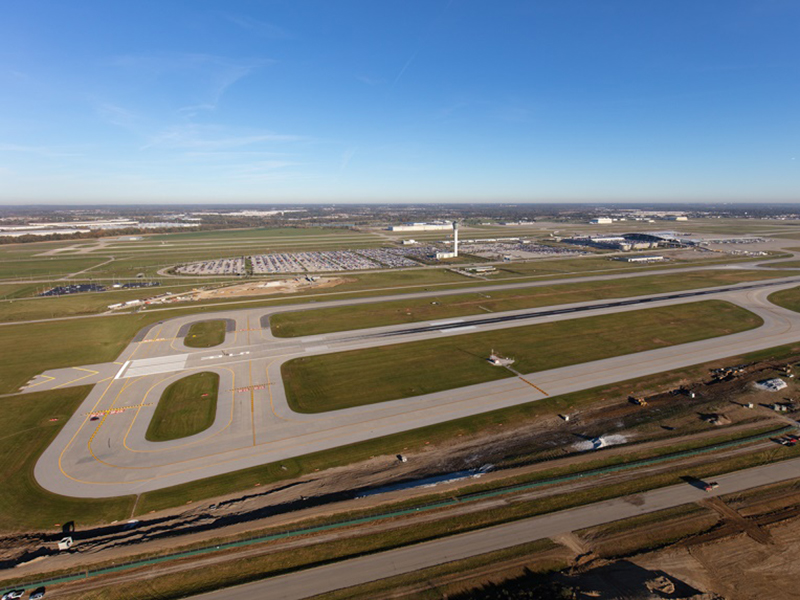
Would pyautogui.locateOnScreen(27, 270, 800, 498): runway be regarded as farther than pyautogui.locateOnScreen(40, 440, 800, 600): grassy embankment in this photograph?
Yes

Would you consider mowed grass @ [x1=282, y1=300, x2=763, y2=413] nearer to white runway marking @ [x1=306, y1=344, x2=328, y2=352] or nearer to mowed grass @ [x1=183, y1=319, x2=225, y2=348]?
white runway marking @ [x1=306, y1=344, x2=328, y2=352]

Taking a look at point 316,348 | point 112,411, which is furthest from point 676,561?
point 112,411

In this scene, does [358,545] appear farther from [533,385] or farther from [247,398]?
[533,385]

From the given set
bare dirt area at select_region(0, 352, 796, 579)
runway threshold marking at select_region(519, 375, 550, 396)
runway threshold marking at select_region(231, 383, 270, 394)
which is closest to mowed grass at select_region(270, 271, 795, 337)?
runway threshold marking at select_region(231, 383, 270, 394)

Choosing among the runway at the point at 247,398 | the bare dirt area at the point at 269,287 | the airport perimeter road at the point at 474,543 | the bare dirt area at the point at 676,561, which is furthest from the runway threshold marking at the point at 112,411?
the bare dirt area at the point at 269,287

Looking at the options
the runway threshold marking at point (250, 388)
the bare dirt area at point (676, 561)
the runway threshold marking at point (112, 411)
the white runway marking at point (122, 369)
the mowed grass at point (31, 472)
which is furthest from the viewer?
the white runway marking at point (122, 369)

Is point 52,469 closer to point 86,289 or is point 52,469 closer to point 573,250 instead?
point 86,289

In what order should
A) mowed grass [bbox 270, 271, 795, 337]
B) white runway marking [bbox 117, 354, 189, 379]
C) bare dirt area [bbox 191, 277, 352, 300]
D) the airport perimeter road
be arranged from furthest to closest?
bare dirt area [bbox 191, 277, 352, 300] → mowed grass [bbox 270, 271, 795, 337] → white runway marking [bbox 117, 354, 189, 379] → the airport perimeter road

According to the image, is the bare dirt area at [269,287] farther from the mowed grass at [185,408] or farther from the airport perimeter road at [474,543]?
the airport perimeter road at [474,543]
